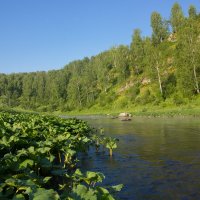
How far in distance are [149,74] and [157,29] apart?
49.2 meters

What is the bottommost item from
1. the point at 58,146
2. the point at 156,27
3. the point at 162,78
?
the point at 58,146

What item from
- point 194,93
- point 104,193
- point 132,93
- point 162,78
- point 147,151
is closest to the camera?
point 104,193

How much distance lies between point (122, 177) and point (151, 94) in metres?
80.7

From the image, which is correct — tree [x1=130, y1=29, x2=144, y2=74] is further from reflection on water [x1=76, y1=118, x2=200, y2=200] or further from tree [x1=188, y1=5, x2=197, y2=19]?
reflection on water [x1=76, y1=118, x2=200, y2=200]

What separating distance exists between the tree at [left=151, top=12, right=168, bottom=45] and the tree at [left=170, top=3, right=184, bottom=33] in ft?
12.6

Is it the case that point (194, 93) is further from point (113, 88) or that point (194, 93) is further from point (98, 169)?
point (98, 169)

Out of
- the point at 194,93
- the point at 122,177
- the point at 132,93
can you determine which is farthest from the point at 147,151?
the point at 132,93

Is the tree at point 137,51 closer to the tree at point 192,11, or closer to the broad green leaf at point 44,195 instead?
the tree at point 192,11

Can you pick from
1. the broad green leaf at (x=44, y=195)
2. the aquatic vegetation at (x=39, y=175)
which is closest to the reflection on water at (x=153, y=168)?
the aquatic vegetation at (x=39, y=175)

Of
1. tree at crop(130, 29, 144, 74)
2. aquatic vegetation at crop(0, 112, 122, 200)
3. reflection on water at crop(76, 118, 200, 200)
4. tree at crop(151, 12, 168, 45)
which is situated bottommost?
reflection on water at crop(76, 118, 200, 200)

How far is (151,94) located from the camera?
93188mm

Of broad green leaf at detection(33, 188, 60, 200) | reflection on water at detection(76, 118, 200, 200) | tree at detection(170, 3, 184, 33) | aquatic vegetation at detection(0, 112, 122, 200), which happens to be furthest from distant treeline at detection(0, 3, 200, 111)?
broad green leaf at detection(33, 188, 60, 200)

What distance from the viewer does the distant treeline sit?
80062 millimetres

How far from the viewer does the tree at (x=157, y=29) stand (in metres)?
135
